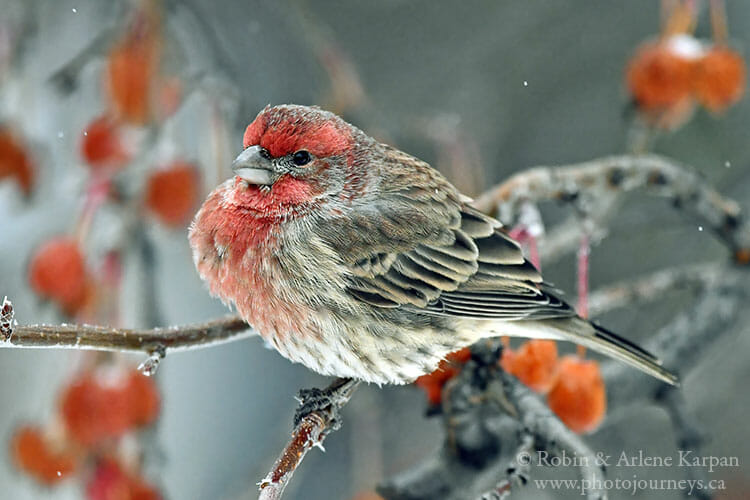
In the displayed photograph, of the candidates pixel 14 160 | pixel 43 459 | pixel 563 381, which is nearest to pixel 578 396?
pixel 563 381

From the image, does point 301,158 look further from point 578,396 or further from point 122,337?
point 578,396

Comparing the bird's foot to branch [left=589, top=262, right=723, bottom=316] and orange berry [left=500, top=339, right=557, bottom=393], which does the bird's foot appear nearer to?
orange berry [left=500, top=339, right=557, bottom=393]

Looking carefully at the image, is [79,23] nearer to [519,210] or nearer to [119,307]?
[119,307]

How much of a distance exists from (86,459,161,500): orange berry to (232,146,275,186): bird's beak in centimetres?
120

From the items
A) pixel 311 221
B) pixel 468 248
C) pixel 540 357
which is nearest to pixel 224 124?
pixel 311 221

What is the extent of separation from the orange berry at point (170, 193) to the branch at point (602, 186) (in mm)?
1151

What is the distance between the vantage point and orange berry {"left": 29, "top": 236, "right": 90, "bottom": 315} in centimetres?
338

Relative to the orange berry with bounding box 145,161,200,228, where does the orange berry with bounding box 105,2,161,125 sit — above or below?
above

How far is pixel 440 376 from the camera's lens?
313 centimetres

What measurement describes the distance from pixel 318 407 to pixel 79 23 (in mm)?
2955

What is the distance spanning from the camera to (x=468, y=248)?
318cm

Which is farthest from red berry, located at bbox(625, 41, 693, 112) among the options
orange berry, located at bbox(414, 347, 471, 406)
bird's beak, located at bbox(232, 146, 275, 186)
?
bird's beak, located at bbox(232, 146, 275, 186)

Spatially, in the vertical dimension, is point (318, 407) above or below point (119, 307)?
below

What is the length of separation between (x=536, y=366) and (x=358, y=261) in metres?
0.65
